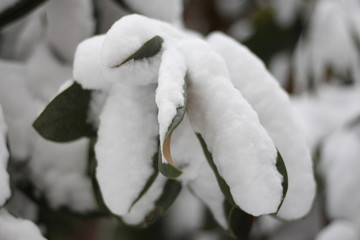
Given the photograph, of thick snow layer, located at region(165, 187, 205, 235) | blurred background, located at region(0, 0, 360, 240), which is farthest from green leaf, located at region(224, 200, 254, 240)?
thick snow layer, located at region(165, 187, 205, 235)

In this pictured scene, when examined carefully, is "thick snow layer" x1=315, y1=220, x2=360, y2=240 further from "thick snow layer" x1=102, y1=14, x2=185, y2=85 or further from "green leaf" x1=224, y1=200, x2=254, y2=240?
"thick snow layer" x1=102, y1=14, x2=185, y2=85

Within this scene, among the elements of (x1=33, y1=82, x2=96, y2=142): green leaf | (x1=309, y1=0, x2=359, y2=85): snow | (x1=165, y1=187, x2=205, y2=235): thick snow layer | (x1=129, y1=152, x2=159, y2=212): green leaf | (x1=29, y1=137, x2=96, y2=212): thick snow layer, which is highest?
(x1=33, y1=82, x2=96, y2=142): green leaf

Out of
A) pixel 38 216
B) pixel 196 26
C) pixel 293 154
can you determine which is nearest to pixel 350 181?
pixel 293 154

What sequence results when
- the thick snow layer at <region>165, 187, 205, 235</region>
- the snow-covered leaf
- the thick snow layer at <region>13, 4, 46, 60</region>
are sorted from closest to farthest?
the snow-covered leaf
the thick snow layer at <region>13, 4, 46, 60</region>
the thick snow layer at <region>165, 187, 205, 235</region>

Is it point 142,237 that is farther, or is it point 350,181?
point 142,237

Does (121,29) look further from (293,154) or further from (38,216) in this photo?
(38,216)

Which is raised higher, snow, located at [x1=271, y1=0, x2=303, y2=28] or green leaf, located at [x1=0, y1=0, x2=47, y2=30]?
green leaf, located at [x1=0, y1=0, x2=47, y2=30]

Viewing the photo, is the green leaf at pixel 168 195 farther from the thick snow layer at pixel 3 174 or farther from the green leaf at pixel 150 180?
the thick snow layer at pixel 3 174

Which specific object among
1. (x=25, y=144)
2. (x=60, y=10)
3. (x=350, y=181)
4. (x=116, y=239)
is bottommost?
(x=116, y=239)
